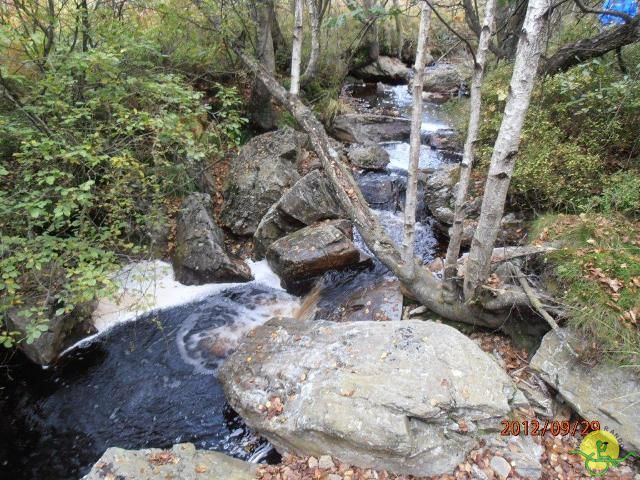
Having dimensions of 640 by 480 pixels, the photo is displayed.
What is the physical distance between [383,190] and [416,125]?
477 centimetres

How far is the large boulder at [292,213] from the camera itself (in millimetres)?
7227

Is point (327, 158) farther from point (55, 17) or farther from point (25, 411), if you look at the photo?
point (25, 411)

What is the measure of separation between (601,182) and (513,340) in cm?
271

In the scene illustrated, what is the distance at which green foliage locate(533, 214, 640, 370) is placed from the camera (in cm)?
359

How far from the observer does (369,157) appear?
9.93 meters

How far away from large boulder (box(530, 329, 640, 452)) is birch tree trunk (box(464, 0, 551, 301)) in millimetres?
1007

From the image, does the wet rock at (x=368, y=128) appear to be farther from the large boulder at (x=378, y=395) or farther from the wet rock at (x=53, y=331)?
the wet rock at (x=53, y=331)

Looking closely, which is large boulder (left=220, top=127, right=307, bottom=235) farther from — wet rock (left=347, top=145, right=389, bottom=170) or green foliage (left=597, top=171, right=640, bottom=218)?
green foliage (left=597, top=171, right=640, bottom=218)

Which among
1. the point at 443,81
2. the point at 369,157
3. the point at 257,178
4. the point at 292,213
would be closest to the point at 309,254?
the point at 292,213

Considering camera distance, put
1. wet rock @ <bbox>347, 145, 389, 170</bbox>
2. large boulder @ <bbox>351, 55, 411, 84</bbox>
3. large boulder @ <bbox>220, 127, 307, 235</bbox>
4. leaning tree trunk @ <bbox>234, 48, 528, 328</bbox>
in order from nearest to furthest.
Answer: leaning tree trunk @ <bbox>234, 48, 528, 328</bbox> → large boulder @ <bbox>220, 127, 307, 235</bbox> → wet rock @ <bbox>347, 145, 389, 170</bbox> → large boulder @ <bbox>351, 55, 411, 84</bbox>

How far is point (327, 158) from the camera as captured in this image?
22.5ft

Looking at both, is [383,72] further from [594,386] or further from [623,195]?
[594,386]

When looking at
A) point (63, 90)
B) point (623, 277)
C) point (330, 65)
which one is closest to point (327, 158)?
point (63, 90)

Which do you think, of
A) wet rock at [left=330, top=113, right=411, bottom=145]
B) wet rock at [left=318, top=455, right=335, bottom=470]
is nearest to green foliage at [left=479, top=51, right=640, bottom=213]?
wet rock at [left=318, top=455, right=335, bottom=470]
